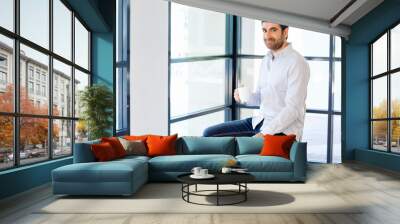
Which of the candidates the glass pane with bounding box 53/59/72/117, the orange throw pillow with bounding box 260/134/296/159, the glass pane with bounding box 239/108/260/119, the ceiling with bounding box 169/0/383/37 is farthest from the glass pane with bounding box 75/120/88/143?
the glass pane with bounding box 239/108/260/119

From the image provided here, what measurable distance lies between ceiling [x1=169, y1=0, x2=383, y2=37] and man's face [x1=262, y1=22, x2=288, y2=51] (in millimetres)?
833

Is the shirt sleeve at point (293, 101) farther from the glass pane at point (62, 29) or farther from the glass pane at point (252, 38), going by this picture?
the glass pane at point (62, 29)

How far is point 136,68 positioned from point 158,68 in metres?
0.54

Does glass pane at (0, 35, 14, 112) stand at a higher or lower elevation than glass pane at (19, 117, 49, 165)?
higher

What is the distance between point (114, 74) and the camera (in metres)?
8.81

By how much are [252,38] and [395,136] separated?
441 cm

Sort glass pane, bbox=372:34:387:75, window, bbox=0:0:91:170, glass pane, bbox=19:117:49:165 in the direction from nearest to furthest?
window, bbox=0:0:91:170
glass pane, bbox=19:117:49:165
glass pane, bbox=372:34:387:75

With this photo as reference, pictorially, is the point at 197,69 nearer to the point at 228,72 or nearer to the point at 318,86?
the point at 228,72

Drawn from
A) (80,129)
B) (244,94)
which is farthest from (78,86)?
(244,94)

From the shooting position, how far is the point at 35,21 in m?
5.67

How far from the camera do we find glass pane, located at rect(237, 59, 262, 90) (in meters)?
10.8

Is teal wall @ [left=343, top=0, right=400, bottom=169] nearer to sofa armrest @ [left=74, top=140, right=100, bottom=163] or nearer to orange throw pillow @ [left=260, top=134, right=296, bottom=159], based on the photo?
orange throw pillow @ [left=260, top=134, right=296, bottom=159]

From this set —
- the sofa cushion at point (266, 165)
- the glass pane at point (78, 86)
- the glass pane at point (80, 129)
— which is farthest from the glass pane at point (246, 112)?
the sofa cushion at point (266, 165)

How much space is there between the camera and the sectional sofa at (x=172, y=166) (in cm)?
464
